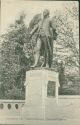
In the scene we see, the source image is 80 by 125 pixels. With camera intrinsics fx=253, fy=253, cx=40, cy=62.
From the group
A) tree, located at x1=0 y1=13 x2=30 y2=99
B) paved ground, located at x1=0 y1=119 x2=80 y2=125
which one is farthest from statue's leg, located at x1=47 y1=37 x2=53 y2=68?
paved ground, located at x1=0 y1=119 x2=80 y2=125

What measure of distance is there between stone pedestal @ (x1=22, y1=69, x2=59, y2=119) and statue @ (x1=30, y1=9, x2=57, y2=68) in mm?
68

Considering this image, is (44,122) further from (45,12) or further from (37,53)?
(45,12)

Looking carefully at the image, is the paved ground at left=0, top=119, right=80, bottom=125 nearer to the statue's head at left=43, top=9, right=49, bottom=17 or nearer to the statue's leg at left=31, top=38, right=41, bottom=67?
the statue's leg at left=31, top=38, right=41, bottom=67

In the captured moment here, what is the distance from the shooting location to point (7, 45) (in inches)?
74.9

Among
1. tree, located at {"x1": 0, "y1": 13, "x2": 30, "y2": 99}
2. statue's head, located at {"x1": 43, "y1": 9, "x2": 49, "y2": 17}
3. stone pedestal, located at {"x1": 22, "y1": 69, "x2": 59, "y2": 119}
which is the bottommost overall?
stone pedestal, located at {"x1": 22, "y1": 69, "x2": 59, "y2": 119}

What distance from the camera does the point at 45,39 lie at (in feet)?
6.21

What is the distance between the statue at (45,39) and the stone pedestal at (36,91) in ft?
0.22

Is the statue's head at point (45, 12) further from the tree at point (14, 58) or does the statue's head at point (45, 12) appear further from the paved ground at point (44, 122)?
the paved ground at point (44, 122)

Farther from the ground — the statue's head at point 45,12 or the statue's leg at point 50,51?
the statue's head at point 45,12

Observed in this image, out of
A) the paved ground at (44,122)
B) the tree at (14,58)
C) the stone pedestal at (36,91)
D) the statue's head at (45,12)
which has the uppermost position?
the statue's head at (45,12)

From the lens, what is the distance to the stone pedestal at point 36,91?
178 cm

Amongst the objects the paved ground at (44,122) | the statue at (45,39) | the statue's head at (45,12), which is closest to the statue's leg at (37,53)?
the statue at (45,39)

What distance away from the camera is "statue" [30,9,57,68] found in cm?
187

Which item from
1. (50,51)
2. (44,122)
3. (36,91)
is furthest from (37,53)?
(44,122)
